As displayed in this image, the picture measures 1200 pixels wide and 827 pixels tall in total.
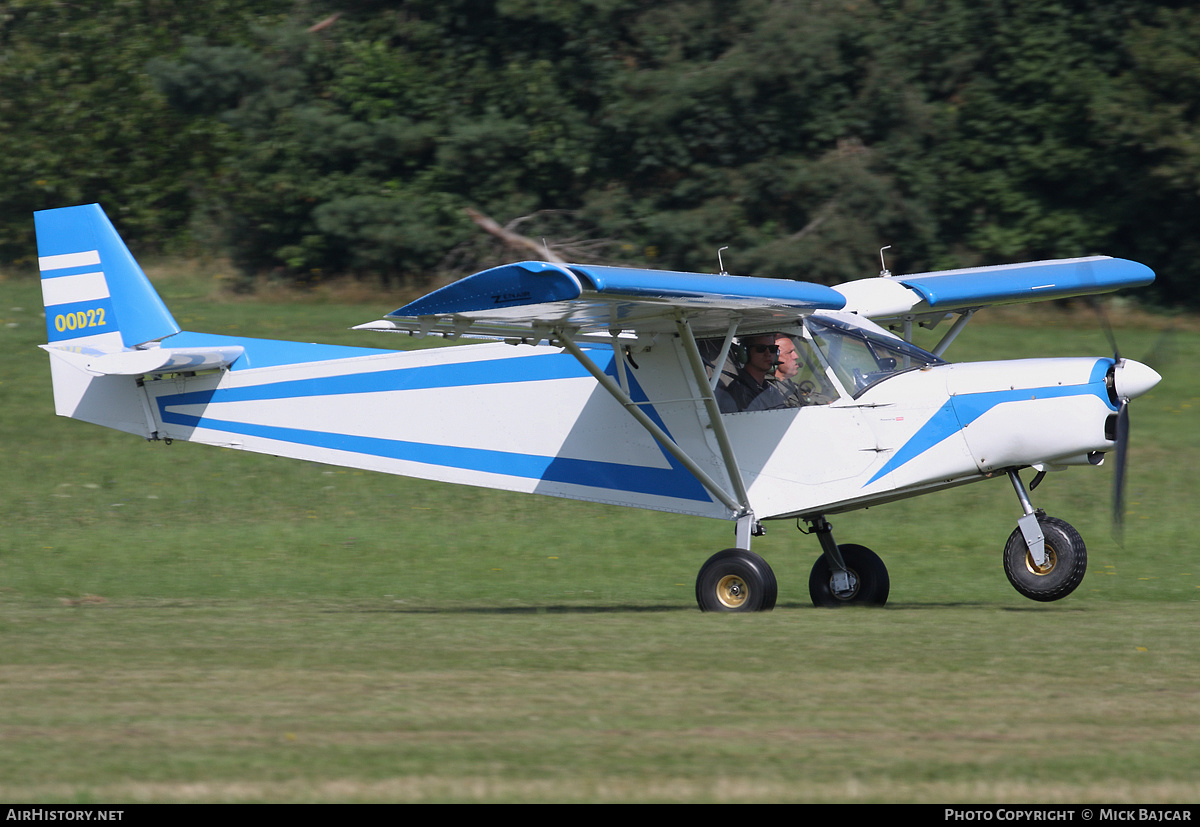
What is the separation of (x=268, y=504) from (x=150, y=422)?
5.36m

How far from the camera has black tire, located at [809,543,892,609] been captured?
442 inches

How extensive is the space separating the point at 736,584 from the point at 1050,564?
229 centimetres

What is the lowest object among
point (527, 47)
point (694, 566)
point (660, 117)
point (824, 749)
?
point (694, 566)

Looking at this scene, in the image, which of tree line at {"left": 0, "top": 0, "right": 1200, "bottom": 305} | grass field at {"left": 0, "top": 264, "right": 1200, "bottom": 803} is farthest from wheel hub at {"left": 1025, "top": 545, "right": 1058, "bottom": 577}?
tree line at {"left": 0, "top": 0, "right": 1200, "bottom": 305}

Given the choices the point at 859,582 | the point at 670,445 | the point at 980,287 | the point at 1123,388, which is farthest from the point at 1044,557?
the point at 980,287

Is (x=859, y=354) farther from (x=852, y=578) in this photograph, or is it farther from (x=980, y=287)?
(x=980, y=287)

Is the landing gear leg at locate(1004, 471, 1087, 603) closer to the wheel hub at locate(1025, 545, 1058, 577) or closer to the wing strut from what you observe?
the wheel hub at locate(1025, 545, 1058, 577)

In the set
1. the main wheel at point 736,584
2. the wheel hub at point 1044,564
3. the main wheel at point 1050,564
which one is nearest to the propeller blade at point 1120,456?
the main wheel at point 1050,564

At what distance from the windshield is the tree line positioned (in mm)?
20883

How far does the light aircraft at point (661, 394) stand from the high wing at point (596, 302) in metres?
0.02

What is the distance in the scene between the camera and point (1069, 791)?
15.5 ft

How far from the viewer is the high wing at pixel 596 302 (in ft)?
27.2

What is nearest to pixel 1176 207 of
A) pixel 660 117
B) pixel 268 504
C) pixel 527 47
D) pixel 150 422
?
pixel 660 117

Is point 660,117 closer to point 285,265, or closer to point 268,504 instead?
point 285,265
